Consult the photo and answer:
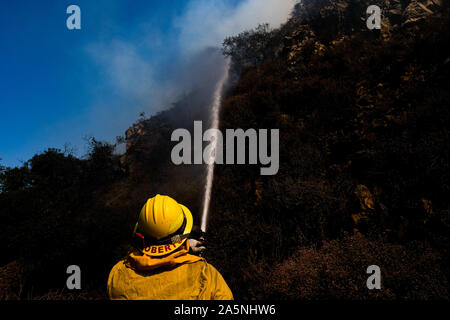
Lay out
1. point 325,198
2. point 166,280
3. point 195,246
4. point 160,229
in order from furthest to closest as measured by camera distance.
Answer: point 325,198 → point 195,246 → point 160,229 → point 166,280

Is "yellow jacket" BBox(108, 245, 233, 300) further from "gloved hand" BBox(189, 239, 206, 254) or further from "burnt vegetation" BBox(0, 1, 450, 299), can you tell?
"burnt vegetation" BBox(0, 1, 450, 299)

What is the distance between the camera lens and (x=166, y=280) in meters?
1.51

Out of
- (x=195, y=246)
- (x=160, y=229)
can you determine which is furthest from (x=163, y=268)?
(x=195, y=246)

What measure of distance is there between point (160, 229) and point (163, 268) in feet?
0.96

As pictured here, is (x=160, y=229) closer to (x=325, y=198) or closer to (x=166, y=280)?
(x=166, y=280)

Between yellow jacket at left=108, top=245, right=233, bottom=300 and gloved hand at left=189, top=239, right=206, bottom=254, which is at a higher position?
gloved hand at left=189, top=239, right=206, bottom=254

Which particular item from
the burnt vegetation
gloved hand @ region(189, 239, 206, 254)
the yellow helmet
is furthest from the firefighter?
the burnt vegetation

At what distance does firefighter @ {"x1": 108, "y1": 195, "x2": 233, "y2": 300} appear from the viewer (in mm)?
1503

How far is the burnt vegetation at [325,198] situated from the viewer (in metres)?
4.02

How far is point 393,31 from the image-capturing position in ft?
38.5

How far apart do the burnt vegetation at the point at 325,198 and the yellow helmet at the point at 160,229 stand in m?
3.30

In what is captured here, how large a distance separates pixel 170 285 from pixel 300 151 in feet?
23.3

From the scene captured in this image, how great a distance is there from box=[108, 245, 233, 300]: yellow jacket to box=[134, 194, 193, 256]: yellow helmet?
0.26 ft

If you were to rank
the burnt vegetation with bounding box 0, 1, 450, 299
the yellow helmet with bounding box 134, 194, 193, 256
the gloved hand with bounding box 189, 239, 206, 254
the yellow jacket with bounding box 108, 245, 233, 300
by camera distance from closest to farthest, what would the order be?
the yellow jacket with bounding box 108, 245, 233, 300 < the yellow helmet with bounding box 134, 194, 193, 256 < the gloved hand with bounding box 189, 239, 206, 254 < the burnt vegetation with bounding box 0, 1, 450, 299
